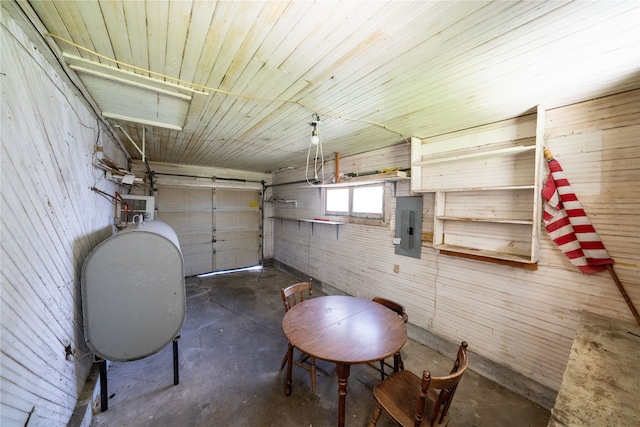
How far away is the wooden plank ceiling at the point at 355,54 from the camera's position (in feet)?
3.70

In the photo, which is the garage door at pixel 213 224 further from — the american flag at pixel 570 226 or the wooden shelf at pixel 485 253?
the american flag at pixel 570 226

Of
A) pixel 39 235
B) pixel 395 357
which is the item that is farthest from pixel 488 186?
pixel 39 235

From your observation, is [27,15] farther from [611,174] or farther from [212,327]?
[611,174]

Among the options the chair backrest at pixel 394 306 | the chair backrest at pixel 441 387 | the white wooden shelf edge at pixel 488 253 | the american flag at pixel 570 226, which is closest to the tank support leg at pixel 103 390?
the chair backrest at pixel 441 387

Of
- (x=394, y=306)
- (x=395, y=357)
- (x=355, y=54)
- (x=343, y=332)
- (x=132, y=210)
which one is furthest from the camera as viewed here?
(x=132, y=210)

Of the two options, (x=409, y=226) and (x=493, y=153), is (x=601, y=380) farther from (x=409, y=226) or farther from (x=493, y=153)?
(x=409, y=226)

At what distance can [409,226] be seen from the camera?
3.32 metres

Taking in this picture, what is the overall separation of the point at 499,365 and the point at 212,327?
146 inches

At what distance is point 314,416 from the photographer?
2.03 m

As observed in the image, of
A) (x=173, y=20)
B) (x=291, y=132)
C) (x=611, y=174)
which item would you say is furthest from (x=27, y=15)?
(x=611, y=174)

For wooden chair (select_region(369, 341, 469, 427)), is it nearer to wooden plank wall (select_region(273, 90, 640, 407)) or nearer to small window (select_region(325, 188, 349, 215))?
wooden plank wall (select_region(273, 90, 640, 407))

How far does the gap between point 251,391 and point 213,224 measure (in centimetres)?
457

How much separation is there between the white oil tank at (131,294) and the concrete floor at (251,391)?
0.59m

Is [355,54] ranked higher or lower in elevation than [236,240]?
higher
